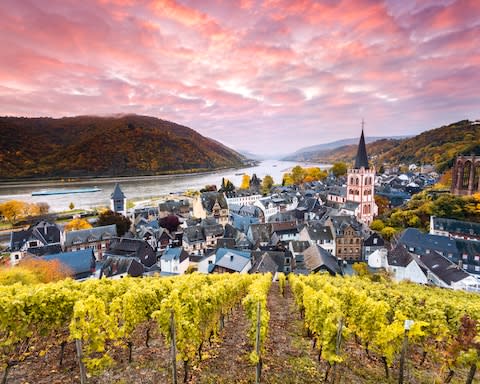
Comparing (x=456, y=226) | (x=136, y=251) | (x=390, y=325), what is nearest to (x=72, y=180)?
(x=136, y=251)

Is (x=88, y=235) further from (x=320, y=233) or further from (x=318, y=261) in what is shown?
(x=320, y=233)

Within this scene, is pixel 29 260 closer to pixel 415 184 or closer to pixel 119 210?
pixel 119 210

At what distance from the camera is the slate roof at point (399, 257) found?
3450cm

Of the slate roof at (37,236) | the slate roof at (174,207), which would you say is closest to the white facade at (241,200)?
the slate roof at (174,207)

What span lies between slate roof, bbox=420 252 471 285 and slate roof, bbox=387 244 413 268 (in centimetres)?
303

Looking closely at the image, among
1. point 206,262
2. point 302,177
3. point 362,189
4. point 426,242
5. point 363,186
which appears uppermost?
point 302,177

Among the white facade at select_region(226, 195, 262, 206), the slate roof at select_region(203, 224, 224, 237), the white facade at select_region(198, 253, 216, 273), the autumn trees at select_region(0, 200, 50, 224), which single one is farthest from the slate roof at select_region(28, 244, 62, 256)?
the white facade at select_region(226, 195, 262, 206)

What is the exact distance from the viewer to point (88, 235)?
45750 mm

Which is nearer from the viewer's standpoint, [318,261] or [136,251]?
[318,261]

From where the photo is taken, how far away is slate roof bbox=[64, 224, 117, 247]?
4412cm

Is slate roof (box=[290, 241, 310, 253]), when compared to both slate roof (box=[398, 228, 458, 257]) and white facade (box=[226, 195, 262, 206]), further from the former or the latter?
white facade (box=[226, 195, 262, 206])

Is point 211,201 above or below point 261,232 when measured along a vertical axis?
above

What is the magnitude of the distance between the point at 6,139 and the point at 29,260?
220243mm

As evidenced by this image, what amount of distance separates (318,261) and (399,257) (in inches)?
464
